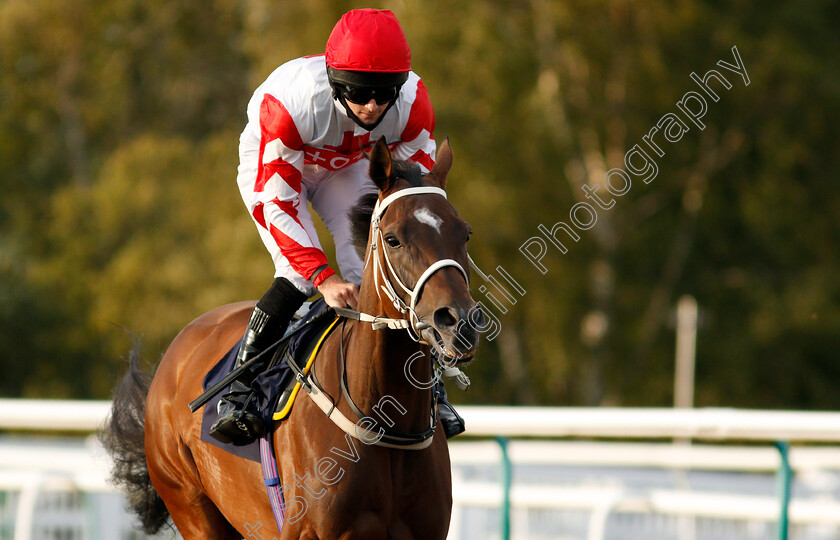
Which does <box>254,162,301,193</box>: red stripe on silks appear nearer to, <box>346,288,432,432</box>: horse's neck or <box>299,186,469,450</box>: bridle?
<box>299,186,469,450</box>: bridle

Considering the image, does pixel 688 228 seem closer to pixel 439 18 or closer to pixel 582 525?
pixel 439 18

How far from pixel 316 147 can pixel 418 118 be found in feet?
1.25

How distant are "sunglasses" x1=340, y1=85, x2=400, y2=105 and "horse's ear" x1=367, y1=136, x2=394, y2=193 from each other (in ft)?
1.06

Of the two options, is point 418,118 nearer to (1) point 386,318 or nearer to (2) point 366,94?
(2) point 366,94

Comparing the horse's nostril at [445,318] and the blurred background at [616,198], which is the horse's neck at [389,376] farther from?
the blurred background at [616,198]

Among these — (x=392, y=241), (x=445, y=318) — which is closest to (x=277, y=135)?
(x=392, y=241)

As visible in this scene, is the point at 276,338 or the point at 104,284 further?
the point at 104,284

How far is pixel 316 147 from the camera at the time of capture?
12.1ft

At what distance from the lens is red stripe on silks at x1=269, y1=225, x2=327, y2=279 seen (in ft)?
11.6

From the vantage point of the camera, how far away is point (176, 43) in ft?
71.0

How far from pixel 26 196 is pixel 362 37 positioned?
2105cm

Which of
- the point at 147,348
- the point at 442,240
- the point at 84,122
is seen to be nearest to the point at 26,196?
the point at 84,122

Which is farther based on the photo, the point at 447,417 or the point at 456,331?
the point at 447,417

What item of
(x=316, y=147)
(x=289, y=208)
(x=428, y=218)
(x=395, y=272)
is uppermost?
(x=316, y=147)
